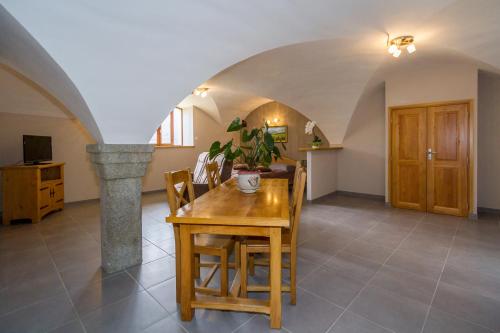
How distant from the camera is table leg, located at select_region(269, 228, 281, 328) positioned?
4.85 ft

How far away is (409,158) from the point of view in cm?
453

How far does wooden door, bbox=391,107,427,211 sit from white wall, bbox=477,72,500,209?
87cm

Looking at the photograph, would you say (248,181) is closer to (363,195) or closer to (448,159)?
(448,159)

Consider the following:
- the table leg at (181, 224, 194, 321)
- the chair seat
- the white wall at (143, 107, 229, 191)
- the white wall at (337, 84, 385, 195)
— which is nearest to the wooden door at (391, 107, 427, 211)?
the white wall at (337, 84, 385, 195)

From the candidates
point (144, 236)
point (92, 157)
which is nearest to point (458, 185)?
point (144, 236)

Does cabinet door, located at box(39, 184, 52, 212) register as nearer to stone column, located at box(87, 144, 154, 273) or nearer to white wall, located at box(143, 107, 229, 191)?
white wall, located at box(143, 107, 229, 191)

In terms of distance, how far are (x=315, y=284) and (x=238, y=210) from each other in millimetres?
1074

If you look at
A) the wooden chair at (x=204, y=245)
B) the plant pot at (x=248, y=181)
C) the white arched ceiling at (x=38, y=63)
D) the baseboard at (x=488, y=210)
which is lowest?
the baseboard at (x=488, y=210)

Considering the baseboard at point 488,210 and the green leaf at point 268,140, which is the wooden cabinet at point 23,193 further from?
the baseboard at point 488,210

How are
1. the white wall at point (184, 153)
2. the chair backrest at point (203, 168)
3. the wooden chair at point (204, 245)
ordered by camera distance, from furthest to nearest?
the white wall at point (184, 153)
the chair backrest at point (203, 168)
the wooden chair at point (204, 245)

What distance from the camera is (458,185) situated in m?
4.04

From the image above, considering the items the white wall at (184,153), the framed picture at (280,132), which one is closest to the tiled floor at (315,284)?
the white wall at (184,153)

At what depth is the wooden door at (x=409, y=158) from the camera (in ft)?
14.3

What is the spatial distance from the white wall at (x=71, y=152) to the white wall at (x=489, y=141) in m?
6.57
